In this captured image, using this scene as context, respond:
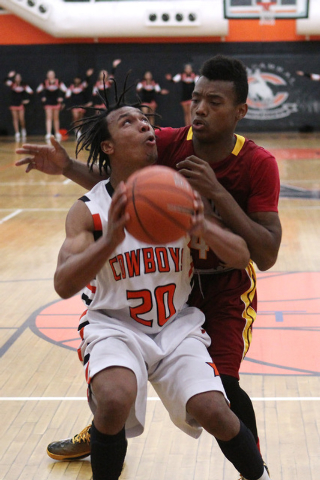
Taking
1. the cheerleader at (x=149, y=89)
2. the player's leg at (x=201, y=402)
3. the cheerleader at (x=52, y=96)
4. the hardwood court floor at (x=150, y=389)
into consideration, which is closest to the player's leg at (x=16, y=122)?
the cheerleader at (x=52, y=96)

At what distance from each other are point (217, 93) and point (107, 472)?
1582 mm

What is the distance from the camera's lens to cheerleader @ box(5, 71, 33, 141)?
838 inches

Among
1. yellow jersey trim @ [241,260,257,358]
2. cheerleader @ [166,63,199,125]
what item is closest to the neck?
yellow jersey trim @ [241,260,257,358]

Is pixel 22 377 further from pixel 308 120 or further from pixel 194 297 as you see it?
pixel 308 120

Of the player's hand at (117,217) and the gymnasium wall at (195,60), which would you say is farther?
the gymnasium wall at (195,60)

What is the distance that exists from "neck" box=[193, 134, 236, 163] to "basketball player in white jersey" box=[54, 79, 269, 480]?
31 centimetres

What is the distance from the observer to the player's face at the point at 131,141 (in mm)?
2717

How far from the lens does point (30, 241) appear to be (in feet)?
A: 26.1

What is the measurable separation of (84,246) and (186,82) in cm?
1892

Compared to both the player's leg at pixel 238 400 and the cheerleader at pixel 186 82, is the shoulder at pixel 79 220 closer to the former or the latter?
the player's leg at pixel 238 400

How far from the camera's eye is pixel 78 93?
70.3 ft

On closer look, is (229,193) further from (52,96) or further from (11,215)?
(52,96)

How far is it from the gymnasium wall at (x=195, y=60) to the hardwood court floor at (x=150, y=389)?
13.9 meters

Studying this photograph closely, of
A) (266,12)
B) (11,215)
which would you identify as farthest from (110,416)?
(266,12)
